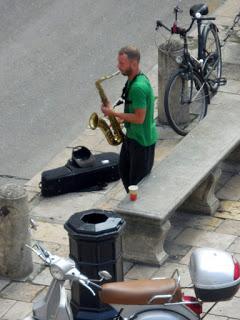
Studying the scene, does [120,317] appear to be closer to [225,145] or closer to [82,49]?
[225,145]

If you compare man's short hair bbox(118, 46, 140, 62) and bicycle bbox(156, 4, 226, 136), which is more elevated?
man's short hair bbox(118, 46, 140, 62)

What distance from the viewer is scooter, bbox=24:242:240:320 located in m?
8.79

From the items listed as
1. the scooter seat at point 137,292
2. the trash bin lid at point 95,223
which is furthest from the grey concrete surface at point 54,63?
the scooter seat at point 137,292

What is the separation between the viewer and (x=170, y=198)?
11.5 m

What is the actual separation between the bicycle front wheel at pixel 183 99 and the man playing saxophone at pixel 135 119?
2014 mm

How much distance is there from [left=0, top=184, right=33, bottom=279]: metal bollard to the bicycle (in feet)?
10.9

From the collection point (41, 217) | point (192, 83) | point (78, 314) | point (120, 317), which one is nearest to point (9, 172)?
point (41, 217)

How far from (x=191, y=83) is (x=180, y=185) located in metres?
2.61

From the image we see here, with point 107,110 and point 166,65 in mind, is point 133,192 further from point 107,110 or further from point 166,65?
point 166,65

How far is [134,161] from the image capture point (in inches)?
465

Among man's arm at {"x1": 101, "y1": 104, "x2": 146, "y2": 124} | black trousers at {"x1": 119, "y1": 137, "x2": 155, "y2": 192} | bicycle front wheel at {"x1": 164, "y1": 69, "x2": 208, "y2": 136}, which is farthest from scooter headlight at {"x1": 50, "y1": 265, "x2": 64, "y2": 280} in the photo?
bicycle front wheel at {"x1": 164, "y1": 69, "x2": 208, "y2": 136}

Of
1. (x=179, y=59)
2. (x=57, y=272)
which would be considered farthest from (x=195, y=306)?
(x=179, y=59)

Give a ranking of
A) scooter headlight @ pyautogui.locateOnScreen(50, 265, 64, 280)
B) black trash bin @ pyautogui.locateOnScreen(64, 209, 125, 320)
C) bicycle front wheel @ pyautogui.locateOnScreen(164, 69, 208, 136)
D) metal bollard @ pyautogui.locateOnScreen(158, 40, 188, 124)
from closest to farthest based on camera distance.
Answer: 1. scooter headlight @ pyautogui.locateOnScreen(50, 265, 64, 280)
2. black trash bin @ pyautogui.locateOnScreen(64, 209, 125, 320)
3. bicycle front wheel @ pyautogui.locateOnScreen(164, 69, 208, 136)
4. metal bollard @ pyautogui.locateOnScreen(158, 40, 188, 124)

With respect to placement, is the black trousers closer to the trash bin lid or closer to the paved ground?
the paved ground
